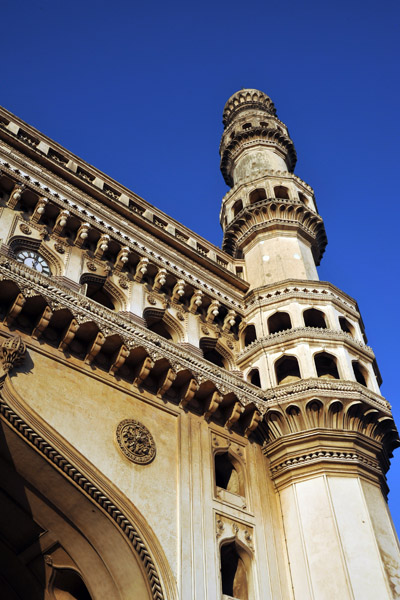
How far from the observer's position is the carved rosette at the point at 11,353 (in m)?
11.7

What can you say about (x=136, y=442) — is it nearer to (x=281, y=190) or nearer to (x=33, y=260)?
(x=33, y=260)

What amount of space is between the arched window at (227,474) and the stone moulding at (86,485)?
11.0ft

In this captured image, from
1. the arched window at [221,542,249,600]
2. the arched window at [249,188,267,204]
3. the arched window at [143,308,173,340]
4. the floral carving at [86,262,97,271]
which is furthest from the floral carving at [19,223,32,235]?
the arched window at [249,188,267,204]

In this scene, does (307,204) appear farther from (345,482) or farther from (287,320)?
(345,482)

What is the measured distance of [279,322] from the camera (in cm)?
1845

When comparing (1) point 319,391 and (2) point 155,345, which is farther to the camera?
(1) point 319,391

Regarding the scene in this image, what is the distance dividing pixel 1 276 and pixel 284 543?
826 cm

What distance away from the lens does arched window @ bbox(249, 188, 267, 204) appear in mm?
23156

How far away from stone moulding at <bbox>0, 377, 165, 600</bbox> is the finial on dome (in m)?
22.1

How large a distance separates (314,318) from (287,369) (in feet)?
6.42

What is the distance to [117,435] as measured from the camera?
1268 cm

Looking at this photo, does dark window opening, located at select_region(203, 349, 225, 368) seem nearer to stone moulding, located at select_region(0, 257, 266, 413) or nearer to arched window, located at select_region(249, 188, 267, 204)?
stone moulding, located at select_region(0, 257, 266, 413)

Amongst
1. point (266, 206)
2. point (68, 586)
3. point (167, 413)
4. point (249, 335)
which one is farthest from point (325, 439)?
point (266, 206)

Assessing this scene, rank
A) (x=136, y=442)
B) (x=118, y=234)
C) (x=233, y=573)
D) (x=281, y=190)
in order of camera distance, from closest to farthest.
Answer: (x=136, y=442) → (x=233, y=573) → (x=118, y=234) → (x=281, y=190)
